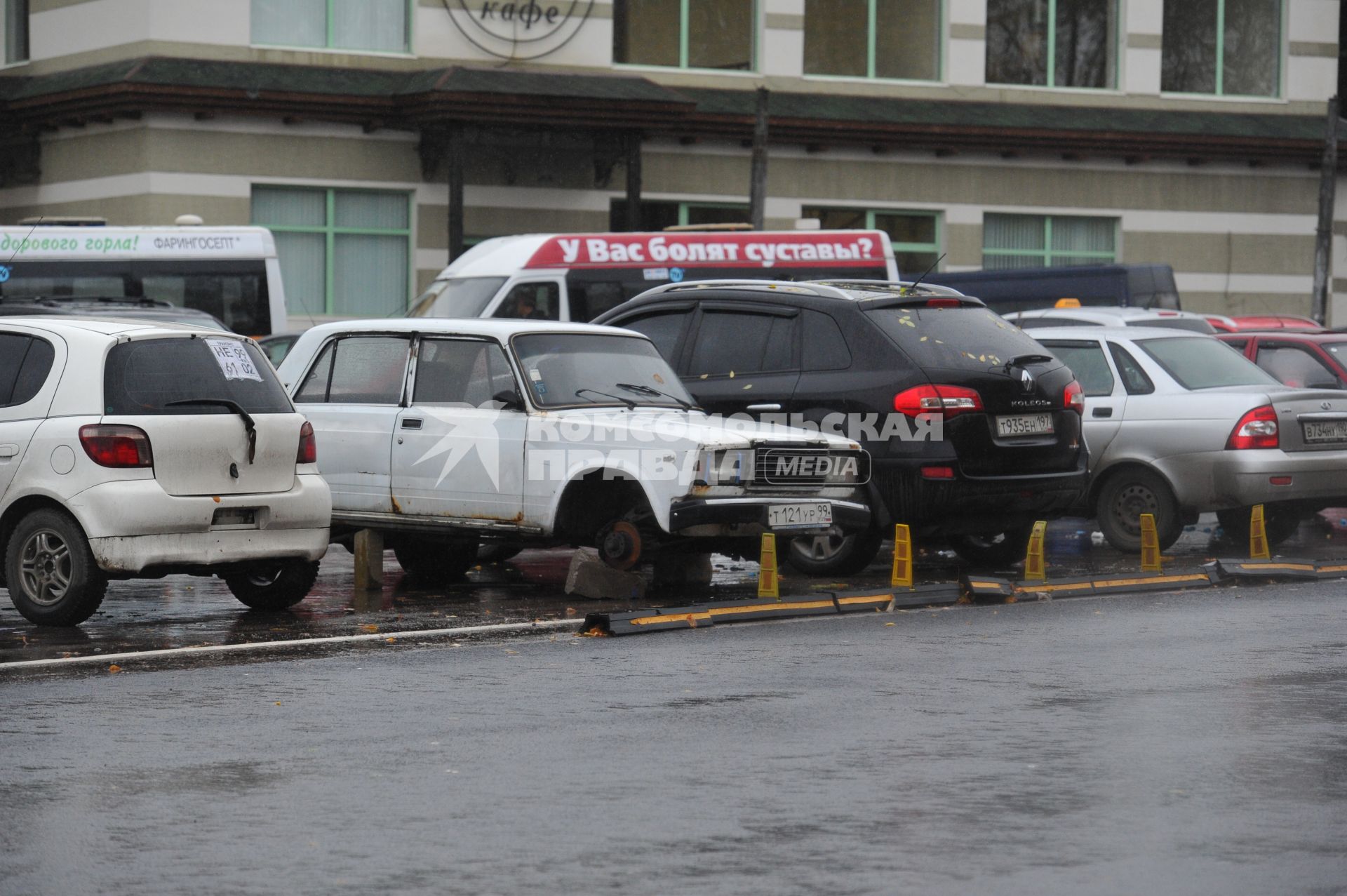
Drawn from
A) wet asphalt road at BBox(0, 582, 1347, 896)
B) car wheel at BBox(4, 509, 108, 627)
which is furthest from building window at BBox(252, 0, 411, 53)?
wet asphalt road at BBox(0, 582, 1347, 896)

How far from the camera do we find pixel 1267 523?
684 inches

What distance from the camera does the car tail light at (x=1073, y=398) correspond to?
14.4 metres

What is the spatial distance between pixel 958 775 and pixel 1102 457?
31.1ft

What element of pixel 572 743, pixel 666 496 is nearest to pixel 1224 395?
pixel 666 496

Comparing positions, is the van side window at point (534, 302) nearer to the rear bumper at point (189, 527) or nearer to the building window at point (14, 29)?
the rear bumper at point (189, 527)

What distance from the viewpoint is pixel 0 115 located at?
32906 millimetres

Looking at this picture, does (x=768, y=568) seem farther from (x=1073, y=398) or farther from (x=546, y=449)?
(x=1073, y=398)

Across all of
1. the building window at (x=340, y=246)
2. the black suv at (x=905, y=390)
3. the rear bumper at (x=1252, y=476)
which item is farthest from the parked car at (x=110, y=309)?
the building window at (x=340, y=246)

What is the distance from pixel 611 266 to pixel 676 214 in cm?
959

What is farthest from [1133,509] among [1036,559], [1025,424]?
[1036,559]

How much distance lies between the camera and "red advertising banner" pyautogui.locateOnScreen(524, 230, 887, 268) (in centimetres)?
2503

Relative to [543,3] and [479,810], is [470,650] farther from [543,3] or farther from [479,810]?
[543,3]

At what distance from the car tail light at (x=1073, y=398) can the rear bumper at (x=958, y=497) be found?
0.50 meters

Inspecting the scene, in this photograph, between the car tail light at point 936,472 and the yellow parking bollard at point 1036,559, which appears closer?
the car tail light at point 936,472
